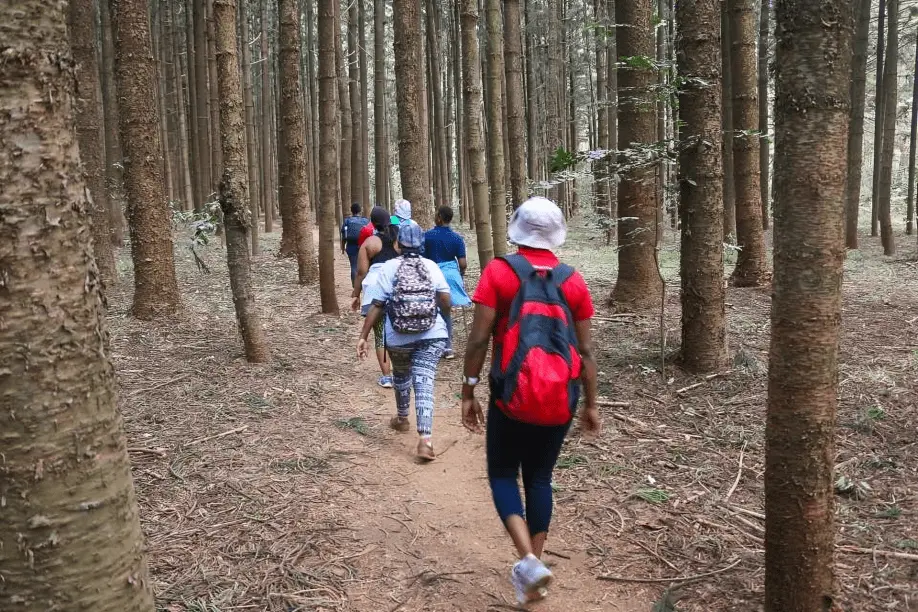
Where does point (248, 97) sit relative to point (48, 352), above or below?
above

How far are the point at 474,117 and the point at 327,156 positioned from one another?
3.42 meters

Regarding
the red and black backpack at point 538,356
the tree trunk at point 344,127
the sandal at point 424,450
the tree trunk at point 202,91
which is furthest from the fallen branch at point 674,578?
the tree trunk at point 344,127

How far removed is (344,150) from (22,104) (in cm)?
1729

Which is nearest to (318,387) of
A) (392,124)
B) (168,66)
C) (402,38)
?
(402,38)

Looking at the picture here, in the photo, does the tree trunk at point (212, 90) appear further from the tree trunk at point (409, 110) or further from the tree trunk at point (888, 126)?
the tree trunk at point (888, 126)

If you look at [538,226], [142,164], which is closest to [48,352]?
[538,226]

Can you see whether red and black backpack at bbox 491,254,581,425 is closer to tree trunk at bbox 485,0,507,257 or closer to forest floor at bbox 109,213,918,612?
forest floor at bbox 109,213,918,612

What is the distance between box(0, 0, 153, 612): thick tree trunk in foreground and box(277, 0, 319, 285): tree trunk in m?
9.72

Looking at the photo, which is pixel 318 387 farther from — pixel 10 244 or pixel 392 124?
pixel 392 124

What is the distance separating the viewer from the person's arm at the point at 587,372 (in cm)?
336

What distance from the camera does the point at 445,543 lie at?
4.09 m

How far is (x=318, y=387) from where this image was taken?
695 cm

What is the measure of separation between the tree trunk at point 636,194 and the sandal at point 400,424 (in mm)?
3619

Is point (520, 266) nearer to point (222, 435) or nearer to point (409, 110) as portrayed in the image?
point (222, 435)
